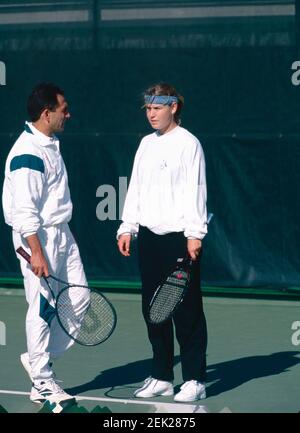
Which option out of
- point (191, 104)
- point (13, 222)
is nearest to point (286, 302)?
point (191, 104)

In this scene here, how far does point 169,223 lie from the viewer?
6.59m

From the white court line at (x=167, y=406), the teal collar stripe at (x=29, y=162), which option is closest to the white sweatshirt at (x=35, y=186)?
the teal collar stripe at (x=29, y=162)

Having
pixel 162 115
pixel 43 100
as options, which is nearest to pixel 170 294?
pixel 162 115

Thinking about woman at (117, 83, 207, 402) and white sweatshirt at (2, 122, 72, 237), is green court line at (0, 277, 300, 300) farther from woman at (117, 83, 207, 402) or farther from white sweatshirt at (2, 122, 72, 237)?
white sweatshirt at (2, 122, 72, 237)

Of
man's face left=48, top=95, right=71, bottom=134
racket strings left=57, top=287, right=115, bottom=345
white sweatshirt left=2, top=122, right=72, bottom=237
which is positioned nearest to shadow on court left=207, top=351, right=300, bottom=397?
racket strings left=57, top=287, right=115, bottom=345

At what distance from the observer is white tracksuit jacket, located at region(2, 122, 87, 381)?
6.43 m

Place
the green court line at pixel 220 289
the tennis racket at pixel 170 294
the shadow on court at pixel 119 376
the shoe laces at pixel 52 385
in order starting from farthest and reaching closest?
the green court line at pixel 220 289, the shadow on court at pixel 119 376, the shoe laces at pixel 52 385, the tennis racket at pixel 170 294

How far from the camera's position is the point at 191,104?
32.6 feet

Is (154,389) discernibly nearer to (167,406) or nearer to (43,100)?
(167,406)

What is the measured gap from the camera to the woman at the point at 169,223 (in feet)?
21.5

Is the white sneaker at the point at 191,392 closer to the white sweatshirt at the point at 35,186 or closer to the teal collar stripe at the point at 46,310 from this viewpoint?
the teal collar stripe at the point at 46,310

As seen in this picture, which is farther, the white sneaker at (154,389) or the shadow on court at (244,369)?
the shadow on court at (244,369)

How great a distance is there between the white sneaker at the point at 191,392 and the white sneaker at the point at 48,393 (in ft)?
1.87
